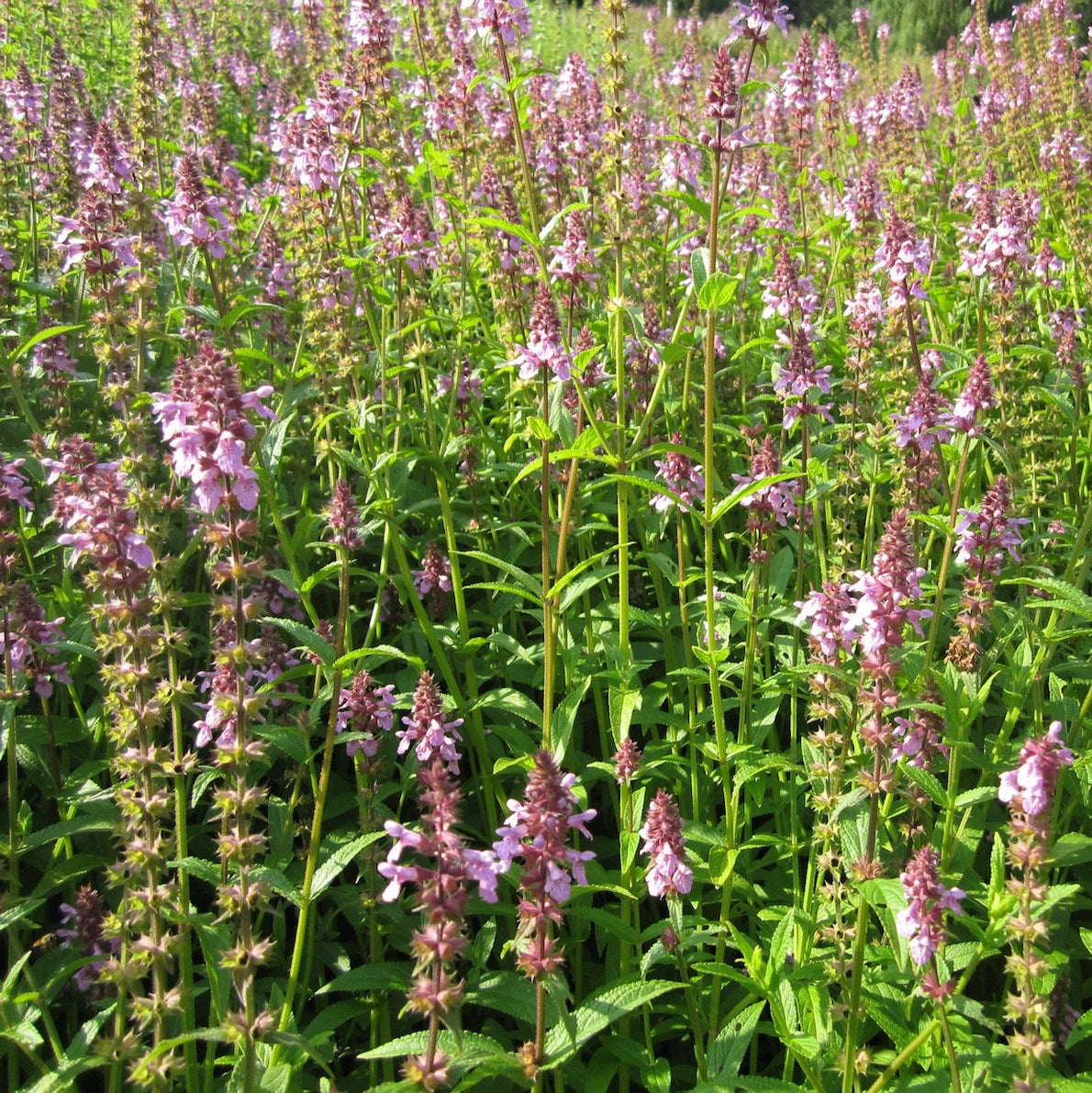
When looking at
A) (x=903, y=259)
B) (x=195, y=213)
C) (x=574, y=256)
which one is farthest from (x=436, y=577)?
(x=903, y=259)

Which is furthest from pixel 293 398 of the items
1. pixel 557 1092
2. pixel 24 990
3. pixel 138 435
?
pixel 557 1092

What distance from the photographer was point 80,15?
520 inches

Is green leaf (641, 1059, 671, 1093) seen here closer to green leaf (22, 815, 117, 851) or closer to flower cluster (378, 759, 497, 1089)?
flower cluster (378, 759, 497, 1089)

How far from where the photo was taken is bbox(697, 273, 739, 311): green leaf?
3.22 meters

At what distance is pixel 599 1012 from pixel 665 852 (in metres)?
0.47

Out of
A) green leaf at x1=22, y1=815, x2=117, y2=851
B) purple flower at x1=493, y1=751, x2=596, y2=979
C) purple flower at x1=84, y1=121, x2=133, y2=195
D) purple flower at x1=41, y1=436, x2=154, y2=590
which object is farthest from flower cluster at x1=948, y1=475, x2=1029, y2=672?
purple flower at x1=84, y1=121, x2=133, y2=195

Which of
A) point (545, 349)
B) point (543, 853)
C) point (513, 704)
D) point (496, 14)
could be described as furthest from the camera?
point (496, 14)

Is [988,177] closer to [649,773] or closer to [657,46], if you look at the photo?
[649,773]

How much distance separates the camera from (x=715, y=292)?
3229mm

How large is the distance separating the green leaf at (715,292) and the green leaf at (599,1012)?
202 centimetres

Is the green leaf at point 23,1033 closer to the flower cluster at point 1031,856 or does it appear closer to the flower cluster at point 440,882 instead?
the flower cluster at point 440,882

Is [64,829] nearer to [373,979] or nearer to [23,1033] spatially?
[23,1033]

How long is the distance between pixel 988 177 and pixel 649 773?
380cm

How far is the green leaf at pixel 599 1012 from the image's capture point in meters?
2.71
